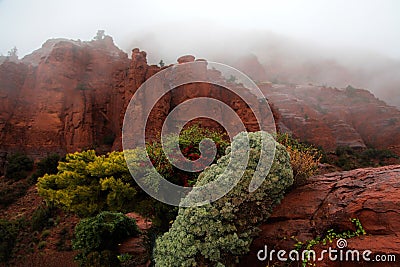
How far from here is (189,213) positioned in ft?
16.8

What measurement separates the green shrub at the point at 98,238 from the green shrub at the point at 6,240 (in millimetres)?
7831

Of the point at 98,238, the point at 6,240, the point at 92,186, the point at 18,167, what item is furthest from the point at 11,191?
the point at 92,186

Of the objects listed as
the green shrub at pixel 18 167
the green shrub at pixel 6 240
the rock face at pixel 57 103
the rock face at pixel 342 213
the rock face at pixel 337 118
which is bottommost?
the green shrub at pixel 6 240

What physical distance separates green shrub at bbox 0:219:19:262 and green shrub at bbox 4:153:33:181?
16058 mm

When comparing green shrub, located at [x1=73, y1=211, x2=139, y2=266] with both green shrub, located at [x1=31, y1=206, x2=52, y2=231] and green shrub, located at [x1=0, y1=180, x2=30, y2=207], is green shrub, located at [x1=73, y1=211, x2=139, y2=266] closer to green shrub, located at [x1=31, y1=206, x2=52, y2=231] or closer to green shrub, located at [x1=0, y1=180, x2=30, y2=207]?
green shrub, located at [x1=31, y1=206, x2=52, y2=231]

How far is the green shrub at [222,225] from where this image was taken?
4875 millimetres

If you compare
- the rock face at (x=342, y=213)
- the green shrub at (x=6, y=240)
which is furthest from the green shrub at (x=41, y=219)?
the rock face at (x=342, y=213)

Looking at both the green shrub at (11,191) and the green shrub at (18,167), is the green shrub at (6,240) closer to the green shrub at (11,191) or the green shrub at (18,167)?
the green shrub at (11,191)

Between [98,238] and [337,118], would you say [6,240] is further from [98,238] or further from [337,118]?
[337,118]

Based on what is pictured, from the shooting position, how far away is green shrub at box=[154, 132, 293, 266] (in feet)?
16.0

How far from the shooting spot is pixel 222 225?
16.2ft

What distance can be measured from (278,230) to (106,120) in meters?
37.6

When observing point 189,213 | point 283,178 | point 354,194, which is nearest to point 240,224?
point 189,213

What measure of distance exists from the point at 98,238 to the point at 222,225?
5.12 metres
